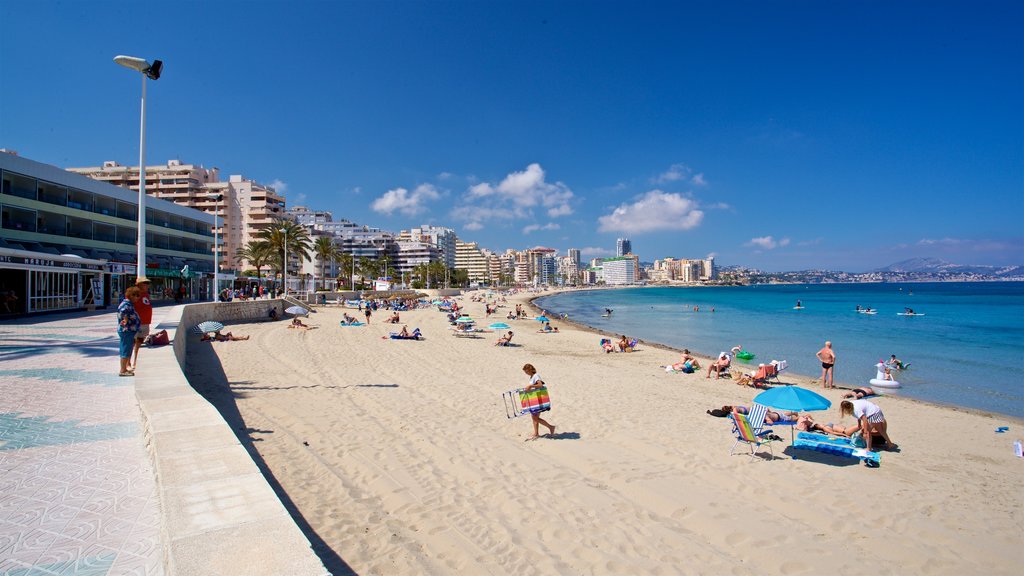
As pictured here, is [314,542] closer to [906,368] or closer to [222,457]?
[222,457]

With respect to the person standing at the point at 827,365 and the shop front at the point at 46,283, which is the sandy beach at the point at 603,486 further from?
the shop front at the point at 46,283

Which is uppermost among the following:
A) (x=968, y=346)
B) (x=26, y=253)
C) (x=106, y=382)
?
(x=26, y=253)

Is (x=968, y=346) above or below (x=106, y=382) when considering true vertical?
below

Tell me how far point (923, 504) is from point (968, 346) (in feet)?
98.3

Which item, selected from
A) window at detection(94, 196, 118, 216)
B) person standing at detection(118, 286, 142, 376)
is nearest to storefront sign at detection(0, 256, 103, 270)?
window at detection(94, 196, 118, 216)

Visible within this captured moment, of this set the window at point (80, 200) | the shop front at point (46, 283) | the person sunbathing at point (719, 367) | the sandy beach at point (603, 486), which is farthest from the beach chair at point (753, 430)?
the window at point (80, 200)

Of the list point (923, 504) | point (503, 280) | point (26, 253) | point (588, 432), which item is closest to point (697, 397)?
point (588, 432)

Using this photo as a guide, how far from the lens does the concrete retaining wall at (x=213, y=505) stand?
2.36m

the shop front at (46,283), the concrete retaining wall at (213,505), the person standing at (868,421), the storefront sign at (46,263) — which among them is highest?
the storefront sign at (46,263)

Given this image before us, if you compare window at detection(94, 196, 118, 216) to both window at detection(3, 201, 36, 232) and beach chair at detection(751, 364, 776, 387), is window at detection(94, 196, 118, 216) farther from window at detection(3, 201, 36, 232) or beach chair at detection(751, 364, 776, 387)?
beach chair at detection(751, 364, 776, 387)

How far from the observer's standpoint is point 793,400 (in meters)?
8.07

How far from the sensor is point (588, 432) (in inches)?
339

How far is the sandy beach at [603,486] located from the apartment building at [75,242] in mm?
14625

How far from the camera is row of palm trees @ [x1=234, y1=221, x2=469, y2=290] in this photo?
46562 millimetres
